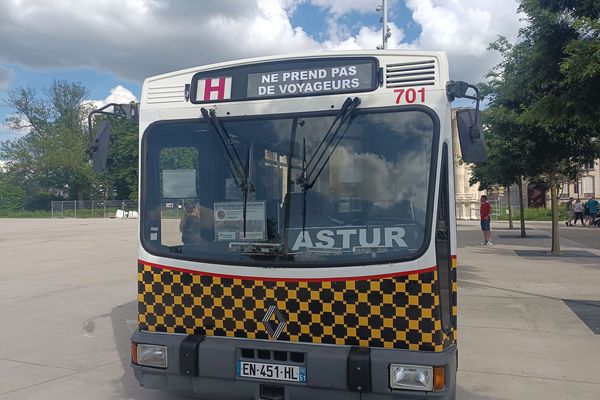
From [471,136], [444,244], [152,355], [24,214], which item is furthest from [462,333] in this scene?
[24,214]

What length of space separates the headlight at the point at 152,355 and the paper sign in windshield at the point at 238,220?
0.92m

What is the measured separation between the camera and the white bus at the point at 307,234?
146 inches

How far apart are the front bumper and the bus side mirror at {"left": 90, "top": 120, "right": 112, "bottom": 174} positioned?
1.54 meters

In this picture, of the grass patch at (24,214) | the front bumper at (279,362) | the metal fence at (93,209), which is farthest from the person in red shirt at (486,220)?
the grass patch at (24,214)

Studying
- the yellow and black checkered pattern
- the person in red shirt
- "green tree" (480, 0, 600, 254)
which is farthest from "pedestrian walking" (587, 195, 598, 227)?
the yellow and black checkered pattern

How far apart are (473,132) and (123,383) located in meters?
3.95

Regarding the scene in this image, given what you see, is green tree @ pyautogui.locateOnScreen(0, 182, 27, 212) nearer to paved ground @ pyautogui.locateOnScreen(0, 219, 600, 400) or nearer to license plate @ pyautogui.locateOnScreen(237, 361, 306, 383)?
paved ground @ pyautogui.locateOnScreen(0, 219, 600, 400)

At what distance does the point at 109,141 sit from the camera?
4926mm

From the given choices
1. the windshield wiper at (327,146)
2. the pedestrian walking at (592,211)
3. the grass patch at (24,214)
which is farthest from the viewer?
the grass patch at (24,214)

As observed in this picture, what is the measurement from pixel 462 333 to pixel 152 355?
4433mm

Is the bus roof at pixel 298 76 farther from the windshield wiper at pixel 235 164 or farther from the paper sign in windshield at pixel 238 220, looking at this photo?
the paper sign in windshield at pixel 238 220

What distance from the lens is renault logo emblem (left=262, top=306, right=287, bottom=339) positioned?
393cm

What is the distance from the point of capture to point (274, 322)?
13.0 ft

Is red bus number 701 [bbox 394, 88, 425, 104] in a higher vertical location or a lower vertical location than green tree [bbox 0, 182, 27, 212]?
lower
